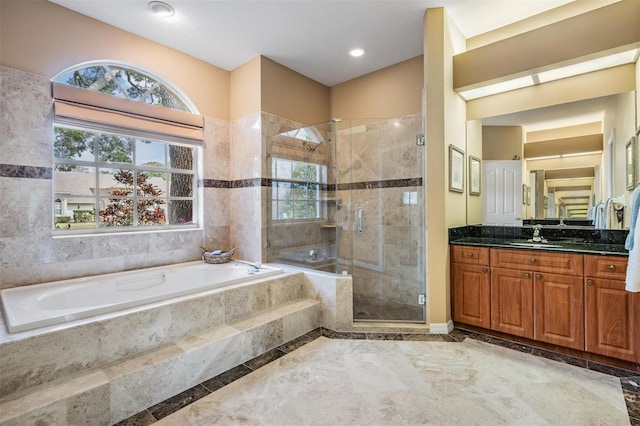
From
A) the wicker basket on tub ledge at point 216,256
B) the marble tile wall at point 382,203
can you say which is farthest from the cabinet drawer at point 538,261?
the wicker basket on tub ledge at point 216,256

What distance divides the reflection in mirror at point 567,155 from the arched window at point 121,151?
3172mm

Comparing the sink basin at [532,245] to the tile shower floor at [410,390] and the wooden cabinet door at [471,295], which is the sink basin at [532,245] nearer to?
the wooden cabinet door at [471,295]

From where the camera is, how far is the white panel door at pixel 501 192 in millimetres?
3057

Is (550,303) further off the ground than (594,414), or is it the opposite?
(550,303)

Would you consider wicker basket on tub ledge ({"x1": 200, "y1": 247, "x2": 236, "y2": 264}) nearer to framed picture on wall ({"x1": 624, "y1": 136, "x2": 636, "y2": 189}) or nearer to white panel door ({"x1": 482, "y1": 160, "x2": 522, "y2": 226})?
white panel door ({"x1": 482, "y1": 160, "x2": 522, "y2": 226})

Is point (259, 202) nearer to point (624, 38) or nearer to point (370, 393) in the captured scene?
point (370, 393)

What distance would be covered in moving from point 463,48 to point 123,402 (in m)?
4.02

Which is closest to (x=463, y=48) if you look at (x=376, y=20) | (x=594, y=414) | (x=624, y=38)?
(x=376, y=20)

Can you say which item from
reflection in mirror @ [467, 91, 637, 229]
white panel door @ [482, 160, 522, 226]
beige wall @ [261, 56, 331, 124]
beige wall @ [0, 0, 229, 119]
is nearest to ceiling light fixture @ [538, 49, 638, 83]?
reflection in mirror @ [467, 91, 637, 229]

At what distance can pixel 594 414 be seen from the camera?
5.68 ft

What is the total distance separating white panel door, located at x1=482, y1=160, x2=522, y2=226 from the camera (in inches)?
120

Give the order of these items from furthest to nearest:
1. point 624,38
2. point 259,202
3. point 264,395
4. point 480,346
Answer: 1. point 259,202
2. point 480,346
3. point 624,38
4. point 264,395

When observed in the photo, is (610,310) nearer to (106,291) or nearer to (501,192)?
(501,192)

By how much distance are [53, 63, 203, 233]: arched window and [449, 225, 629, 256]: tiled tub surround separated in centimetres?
302
